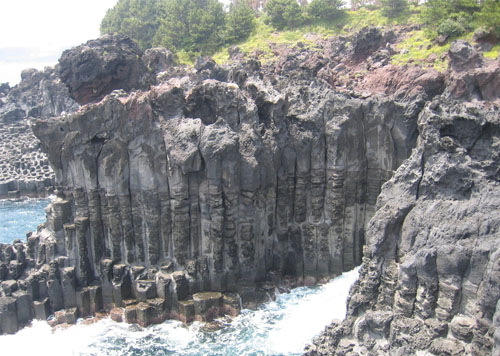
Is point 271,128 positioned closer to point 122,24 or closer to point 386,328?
point 386,328

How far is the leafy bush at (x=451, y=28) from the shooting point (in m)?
37.8

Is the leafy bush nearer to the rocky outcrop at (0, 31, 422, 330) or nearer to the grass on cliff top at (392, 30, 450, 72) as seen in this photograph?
the grass on cliff top at (392, 30, 450, 72)

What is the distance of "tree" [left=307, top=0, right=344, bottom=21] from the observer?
6406cm

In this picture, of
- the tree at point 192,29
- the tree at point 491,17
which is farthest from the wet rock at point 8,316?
the tree at point 192,29

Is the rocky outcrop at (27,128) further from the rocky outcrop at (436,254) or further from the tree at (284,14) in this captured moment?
the rocky outcrop at (436,254)

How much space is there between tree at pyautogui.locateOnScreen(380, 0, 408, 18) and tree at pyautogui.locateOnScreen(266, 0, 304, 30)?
12.0 meters

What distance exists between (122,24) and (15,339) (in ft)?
200

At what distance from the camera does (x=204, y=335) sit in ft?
63.0

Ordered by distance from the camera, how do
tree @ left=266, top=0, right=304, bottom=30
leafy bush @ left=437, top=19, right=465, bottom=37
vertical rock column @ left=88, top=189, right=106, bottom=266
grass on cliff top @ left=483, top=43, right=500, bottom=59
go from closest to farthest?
vertical rock column @ left=88, top=189, right=106, bottom=266 < grass on cliff top @ left=483, top=43, right=500, bottom=59 < leafy bush @ left=437, top=19, right=465, bottom=37 < tree @ left=266, top=0, right=304, bottom=30

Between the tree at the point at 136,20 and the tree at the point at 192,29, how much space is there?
3.49 meters

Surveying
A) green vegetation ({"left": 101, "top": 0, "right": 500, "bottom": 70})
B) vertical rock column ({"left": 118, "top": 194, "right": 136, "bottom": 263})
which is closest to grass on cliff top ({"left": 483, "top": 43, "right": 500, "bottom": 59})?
green vegetation ({"left": 101, "top": 0, "right": 500, "bottom": 70})

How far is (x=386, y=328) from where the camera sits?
1326 cm

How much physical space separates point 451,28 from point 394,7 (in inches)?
840

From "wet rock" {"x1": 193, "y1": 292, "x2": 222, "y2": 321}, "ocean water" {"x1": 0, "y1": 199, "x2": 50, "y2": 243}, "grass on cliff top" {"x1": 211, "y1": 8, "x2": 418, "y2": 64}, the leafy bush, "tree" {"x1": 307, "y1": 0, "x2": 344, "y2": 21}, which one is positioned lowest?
"wet rock" {"x1": 193, "y1": 292, "x2": 222, "y2": 321}
